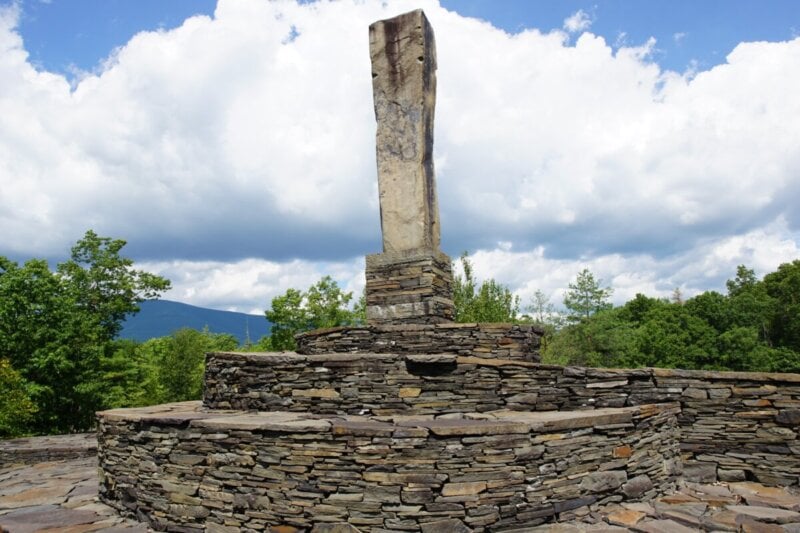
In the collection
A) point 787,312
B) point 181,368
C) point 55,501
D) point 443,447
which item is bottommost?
point 55,501

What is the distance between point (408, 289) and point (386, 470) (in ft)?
11.9

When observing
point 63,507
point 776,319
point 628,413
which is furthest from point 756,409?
point 776,319

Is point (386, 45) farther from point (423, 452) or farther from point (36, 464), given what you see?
point (36, 464)

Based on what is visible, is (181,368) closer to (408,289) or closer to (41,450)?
(41,450)

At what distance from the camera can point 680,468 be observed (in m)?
5.33

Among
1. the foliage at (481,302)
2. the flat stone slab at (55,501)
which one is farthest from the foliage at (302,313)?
the flat stone slab at (55,501)

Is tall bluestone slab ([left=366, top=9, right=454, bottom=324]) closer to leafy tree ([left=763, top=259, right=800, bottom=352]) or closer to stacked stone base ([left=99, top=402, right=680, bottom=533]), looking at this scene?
stacked stone base ([left=99, top=402, right=680, bottom=533])

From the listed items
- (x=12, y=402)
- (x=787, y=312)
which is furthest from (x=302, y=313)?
(x=787, y=312)

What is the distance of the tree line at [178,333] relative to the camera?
15.1 meters

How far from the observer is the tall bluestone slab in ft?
24.0

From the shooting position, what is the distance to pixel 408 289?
288 inches

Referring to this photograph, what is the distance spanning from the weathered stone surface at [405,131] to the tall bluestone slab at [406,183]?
0.05 feet

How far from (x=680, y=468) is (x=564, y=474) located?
6.37 ft

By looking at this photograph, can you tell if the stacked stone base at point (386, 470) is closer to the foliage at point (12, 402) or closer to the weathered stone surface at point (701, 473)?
the weathered stone surface at point (701, 473)
